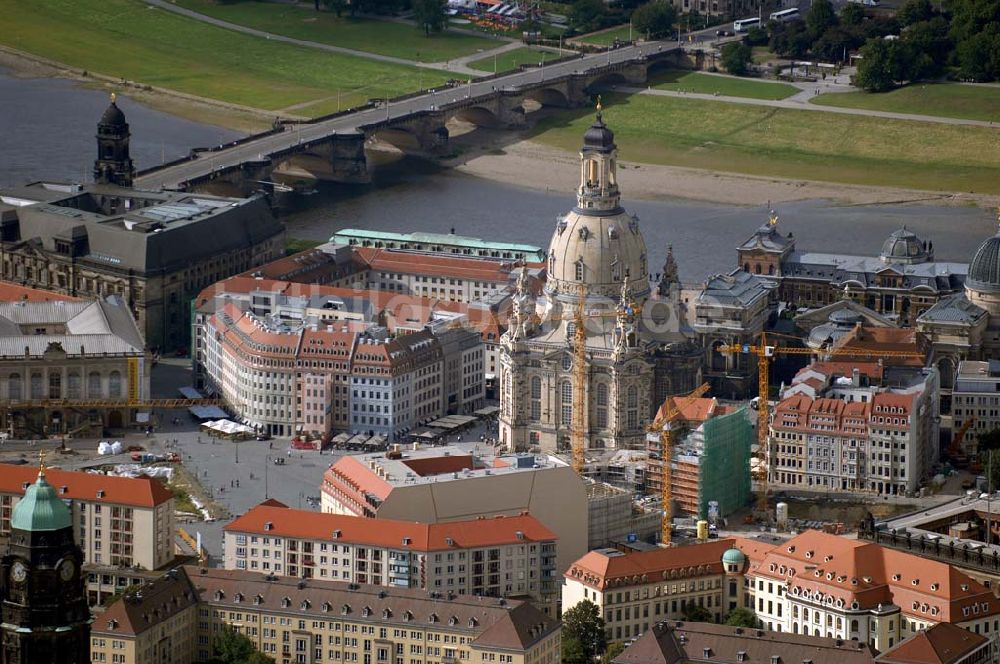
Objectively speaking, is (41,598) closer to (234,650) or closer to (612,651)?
(234,650)

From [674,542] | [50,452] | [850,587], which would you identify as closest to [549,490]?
[674,542]

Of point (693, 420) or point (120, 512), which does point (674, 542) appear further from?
point (120, 512)

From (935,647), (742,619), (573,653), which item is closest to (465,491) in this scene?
(573,653)

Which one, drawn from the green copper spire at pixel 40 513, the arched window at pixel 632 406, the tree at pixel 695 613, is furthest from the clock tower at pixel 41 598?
the arched window at pixel 632 406

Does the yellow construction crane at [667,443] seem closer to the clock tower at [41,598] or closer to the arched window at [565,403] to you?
the arched window at [565,403]

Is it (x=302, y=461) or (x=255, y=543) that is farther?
(x=302, y=461)

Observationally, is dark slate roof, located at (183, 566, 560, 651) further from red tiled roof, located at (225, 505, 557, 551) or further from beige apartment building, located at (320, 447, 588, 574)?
beige apartment building, located at (320, 447, 588, 574)

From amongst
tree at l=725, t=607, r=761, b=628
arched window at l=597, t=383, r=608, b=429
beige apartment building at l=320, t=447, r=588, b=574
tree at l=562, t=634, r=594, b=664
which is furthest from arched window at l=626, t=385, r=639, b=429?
tree at l=562, t=634, r=594, b=664

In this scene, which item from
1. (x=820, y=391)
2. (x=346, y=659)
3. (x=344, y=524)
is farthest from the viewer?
(x=820, y=391)
